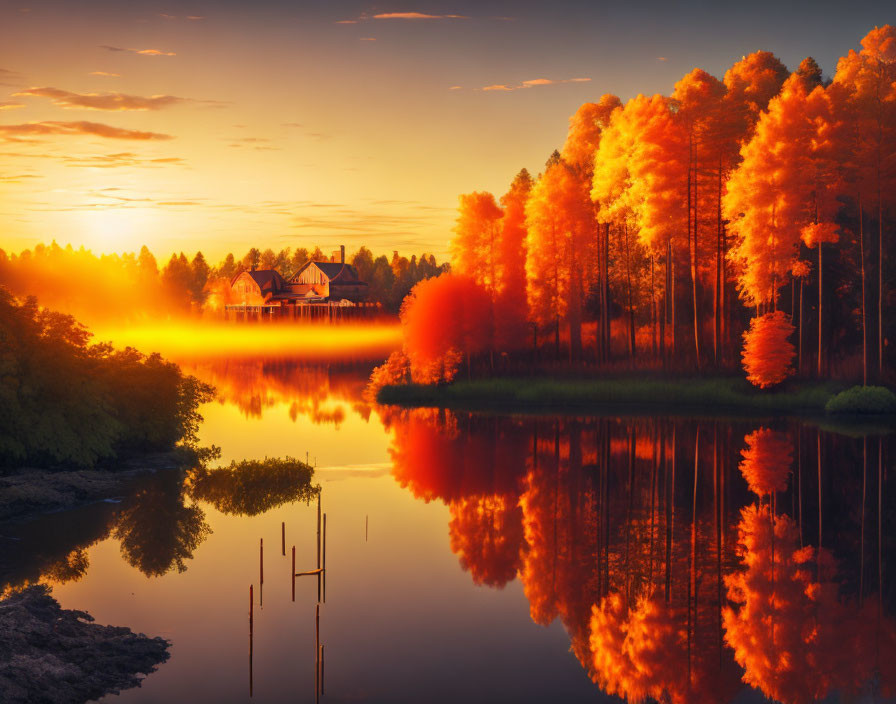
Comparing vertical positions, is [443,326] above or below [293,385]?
above

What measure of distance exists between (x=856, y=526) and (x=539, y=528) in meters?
9.86

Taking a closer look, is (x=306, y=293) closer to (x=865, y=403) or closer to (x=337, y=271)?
(x=337, y=271)

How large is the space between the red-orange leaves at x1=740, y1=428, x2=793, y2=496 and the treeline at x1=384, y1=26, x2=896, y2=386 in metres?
10.0

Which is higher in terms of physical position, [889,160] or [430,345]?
[889,160]

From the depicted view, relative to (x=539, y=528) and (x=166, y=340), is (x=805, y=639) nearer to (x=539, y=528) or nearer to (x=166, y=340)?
(x=539, y=528)

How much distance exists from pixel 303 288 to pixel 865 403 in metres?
118

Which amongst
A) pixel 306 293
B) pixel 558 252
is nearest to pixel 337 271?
pixel 306 293

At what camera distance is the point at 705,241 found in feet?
191

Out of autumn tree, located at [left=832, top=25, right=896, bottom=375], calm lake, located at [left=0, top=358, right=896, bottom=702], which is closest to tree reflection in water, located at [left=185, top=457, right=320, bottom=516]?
calm lake, located at [left=0, top=358, right=896, bottom=702]

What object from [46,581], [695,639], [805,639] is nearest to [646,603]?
[695,639]

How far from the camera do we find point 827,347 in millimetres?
56000

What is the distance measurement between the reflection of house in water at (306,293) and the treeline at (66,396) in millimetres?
105148

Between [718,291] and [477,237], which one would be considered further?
[477,237]

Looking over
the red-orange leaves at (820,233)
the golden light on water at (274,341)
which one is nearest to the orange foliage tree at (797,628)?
the red-orange leaves at (820,233)
